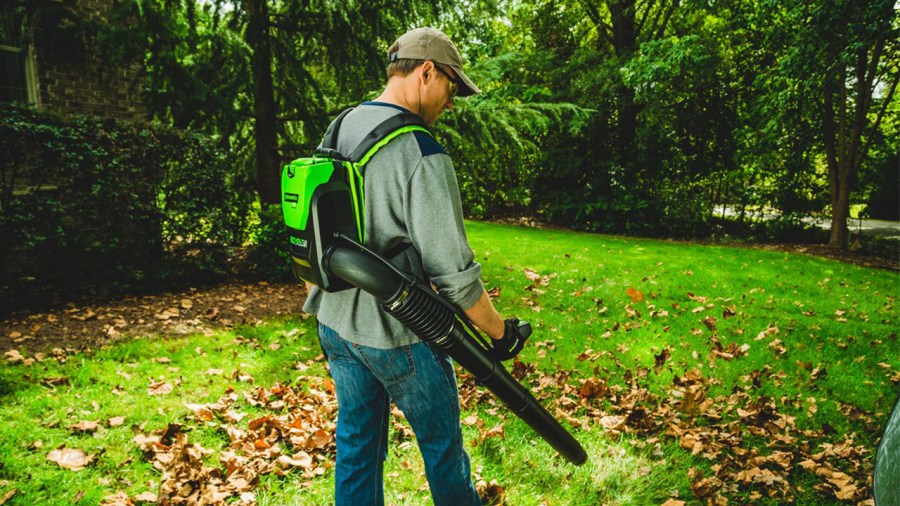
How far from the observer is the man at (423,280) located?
1496mm

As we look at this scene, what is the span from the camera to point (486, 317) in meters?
1.66

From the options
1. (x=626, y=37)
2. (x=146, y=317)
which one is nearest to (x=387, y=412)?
(x=146, y=317)

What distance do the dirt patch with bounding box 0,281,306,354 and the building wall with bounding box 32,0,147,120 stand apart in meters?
2.79

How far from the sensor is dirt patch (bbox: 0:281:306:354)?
4.68 m

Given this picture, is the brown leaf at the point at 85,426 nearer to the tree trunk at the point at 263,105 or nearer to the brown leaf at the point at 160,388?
the brown leaf at the point at 160,388

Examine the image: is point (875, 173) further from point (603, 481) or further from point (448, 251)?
point (448, 251)

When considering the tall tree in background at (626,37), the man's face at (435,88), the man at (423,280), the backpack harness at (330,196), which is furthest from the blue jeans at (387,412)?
the tall tree in background at (626,37)

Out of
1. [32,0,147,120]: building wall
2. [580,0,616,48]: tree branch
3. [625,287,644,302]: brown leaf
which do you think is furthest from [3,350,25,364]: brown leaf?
[580,0,616,48]: tree branch

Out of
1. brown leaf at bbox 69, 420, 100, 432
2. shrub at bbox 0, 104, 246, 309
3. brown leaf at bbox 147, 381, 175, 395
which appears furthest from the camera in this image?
shrub at bbox 0, 104, 246, 309

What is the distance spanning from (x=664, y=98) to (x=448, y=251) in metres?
14.5

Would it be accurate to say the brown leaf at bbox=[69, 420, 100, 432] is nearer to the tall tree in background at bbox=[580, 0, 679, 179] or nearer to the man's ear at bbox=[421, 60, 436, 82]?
the man's ear at bbox=[421, 60, 436, 82]

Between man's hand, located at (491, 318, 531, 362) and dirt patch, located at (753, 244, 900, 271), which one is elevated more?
man's hand, located at (491, 318, 531, 362)

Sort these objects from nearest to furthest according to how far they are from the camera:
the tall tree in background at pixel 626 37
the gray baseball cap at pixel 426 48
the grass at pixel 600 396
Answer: the gray baseball cap at pixel 426 48, the grass at pixel 600 396, the tall tree in background at pixel 626 37

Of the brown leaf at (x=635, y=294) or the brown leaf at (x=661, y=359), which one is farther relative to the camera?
the brown leaf at (x=635, y=294)
